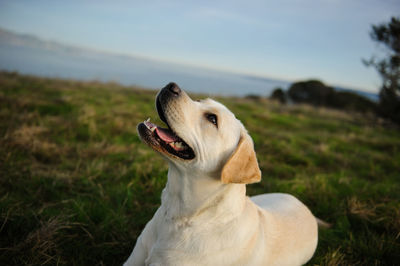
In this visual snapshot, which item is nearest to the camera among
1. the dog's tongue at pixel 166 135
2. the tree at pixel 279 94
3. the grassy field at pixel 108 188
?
the dog's tongue at pixel 166 135

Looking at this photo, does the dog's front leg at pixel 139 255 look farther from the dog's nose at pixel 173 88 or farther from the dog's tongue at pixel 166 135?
the dog's nose at pixel 173 88

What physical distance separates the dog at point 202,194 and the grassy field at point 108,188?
830 millimetres

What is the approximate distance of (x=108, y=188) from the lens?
413 centimetres

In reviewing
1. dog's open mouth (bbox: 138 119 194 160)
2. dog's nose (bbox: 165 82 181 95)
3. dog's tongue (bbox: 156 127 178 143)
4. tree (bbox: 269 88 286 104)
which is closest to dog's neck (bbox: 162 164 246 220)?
dog's open mouth (bbox: 138 119 194 160)

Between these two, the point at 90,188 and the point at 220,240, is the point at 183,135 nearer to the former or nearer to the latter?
the point at 220,240

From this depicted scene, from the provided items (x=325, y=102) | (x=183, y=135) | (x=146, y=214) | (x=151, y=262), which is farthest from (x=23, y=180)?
(x=325, y=102)

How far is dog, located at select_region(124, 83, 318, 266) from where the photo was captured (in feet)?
7.88

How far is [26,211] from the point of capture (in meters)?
3.17

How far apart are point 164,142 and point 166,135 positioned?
12 cm

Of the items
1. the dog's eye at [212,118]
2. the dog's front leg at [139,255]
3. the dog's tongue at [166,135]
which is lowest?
the dog's front leg at [139,255]

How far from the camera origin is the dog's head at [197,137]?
7.98 ft

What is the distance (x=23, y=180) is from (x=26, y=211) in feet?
2.83

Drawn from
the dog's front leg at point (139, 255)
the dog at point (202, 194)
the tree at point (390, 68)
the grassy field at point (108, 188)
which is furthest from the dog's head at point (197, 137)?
the tree at point (390, 68)

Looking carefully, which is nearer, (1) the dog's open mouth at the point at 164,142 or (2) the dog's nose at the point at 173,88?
(1) the dog's open mouth at the point at 164,142
